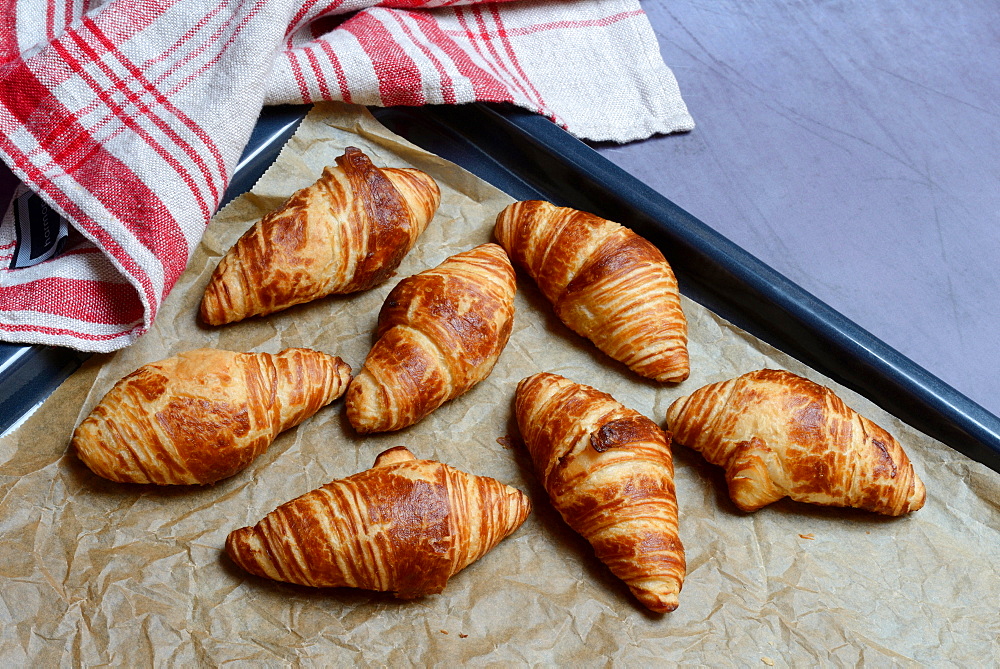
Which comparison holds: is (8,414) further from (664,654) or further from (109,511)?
(664,654)

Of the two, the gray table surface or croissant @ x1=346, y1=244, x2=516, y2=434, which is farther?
the gray table surface

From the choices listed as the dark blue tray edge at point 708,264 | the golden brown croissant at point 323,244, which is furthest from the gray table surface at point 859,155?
the golden brown croissant at point 323,244

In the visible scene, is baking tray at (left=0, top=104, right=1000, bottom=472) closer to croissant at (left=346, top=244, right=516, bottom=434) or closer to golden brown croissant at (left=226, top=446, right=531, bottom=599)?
croissant at (left=346, top=244, right=516, bottom=434)

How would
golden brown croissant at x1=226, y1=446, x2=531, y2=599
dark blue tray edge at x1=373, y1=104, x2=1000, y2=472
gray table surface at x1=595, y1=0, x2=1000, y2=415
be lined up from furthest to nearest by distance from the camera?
gray table surface at x1=595, y1=0, x2=1000, y2=415, dark blue tray edge at x1=373, y1=104, x2=1000, y2=472, golden brown croissant at x1=226, y1=446, x2=531, y2=599

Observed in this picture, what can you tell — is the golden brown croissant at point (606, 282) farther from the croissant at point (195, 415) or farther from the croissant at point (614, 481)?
the croissant at point (195, 415)

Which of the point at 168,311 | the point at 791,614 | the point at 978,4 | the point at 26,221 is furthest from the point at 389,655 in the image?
the point at 978,4

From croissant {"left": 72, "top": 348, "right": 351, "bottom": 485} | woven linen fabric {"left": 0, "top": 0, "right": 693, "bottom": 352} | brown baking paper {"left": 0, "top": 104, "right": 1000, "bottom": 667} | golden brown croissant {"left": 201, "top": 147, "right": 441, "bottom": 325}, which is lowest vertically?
brown baking paper {"left": 0, "top": 104, "right": 1000, "bottom": 667}

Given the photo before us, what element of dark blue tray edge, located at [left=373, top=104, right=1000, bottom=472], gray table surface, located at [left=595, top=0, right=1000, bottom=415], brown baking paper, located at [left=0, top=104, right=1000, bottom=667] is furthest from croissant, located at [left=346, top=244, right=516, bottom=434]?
gray table surface, located at [left=595, top=0, right=1000, bottom=415]
